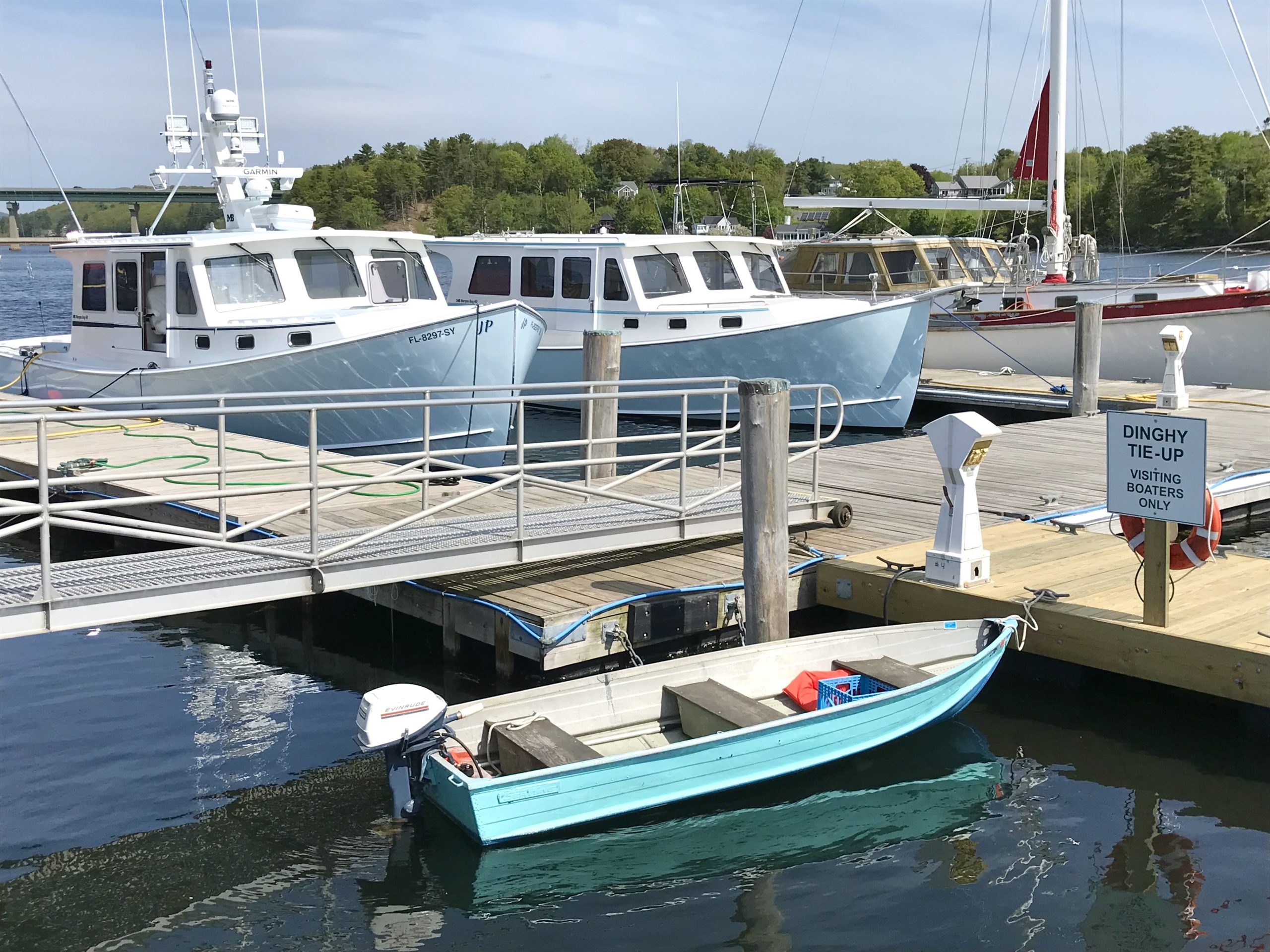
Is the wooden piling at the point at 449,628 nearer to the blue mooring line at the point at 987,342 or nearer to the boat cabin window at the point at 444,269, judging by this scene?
the boat cabin window at the point at 444,269

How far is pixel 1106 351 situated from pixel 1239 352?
1.99 meters

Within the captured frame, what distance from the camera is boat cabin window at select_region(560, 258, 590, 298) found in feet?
60.6

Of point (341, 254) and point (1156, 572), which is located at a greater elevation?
point (341, 254)

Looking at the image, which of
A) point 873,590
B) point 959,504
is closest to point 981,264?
point 873,590

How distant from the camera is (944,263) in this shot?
22766mm

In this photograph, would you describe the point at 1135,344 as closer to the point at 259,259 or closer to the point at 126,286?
the point at 259,259

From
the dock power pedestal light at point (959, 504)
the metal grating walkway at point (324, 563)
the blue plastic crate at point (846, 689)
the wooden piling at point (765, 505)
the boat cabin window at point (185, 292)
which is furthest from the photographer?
the boat cabin window at point (185, 292)

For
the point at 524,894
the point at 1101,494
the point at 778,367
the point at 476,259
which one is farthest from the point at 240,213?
the point at 524,894

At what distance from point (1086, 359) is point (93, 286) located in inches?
485

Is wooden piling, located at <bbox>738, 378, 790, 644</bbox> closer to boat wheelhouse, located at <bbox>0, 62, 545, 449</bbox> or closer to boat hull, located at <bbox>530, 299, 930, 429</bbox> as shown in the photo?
boat wheelhouse, located at <bbox>0, 62, 545, 449</bbox>

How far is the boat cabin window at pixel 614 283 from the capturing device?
18.2 meters

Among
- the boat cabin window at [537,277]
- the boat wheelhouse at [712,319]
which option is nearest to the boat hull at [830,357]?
the boat wheelhouse at [712,319]

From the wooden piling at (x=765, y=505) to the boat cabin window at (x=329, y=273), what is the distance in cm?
813

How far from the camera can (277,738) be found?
771 centimetres
